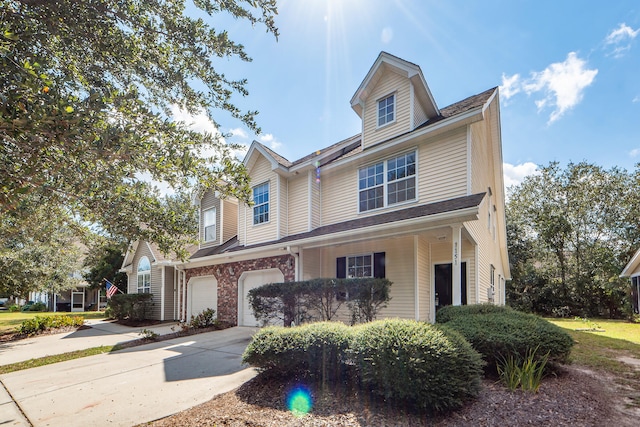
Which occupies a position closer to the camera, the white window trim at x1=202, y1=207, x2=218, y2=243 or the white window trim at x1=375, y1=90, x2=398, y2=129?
the white window trim at x1=375, y1=90, x2=398, y2=129

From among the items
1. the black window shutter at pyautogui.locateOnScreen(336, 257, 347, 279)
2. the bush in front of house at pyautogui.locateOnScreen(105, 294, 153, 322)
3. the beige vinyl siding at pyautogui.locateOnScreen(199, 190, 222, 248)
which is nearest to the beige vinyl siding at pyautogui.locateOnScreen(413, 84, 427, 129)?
the black window shutter at pyautogui.locateOnScreen(336, 257, 347, 279)

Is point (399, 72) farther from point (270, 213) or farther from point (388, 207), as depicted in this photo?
point (270, 213)

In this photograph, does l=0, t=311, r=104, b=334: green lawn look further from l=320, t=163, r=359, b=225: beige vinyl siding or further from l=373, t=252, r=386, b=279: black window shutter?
l=373, t=252, r=386, b=279: black window shutter

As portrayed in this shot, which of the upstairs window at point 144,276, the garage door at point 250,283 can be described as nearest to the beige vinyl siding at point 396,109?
the garage door at point 250,283

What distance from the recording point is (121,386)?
233 inches

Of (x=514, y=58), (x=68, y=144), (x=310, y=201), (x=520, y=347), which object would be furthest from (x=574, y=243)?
(x=68, y=144)

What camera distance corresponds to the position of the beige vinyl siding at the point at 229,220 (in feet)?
51.8

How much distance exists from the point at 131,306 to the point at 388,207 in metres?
14.1

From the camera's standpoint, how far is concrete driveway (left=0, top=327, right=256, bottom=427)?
15.3 feet

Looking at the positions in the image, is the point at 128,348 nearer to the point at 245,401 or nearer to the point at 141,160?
the point at 245,401

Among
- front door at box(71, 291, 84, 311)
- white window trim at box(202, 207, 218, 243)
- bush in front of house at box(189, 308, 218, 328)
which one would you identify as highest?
white window trim at box(202, 207, 218, 243)

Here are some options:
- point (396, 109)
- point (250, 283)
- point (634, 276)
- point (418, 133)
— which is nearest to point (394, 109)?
point (396, 109)

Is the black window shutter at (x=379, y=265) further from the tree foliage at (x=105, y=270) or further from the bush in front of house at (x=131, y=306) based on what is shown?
the tree foliage at (x=105, y=270)

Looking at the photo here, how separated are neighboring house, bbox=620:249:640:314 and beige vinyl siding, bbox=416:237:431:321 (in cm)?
1473
